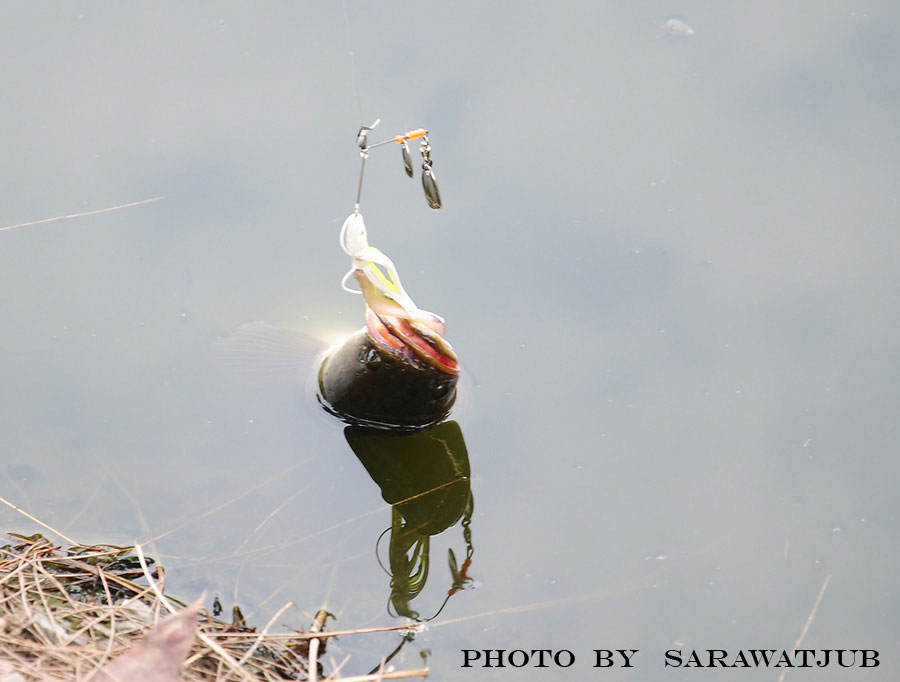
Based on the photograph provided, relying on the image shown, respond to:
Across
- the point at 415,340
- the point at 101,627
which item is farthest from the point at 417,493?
the point at 101,627

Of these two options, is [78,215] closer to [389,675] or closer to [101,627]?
[101,627]

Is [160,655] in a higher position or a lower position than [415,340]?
lower

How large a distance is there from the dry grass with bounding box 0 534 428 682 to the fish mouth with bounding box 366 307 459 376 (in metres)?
0.60

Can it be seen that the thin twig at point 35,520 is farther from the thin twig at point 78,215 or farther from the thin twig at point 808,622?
the thin twig at point 808,622

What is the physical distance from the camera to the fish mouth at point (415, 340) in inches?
87.2

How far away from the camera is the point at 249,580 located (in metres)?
2.04

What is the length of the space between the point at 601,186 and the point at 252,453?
3.86 feet

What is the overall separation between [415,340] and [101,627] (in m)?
0.87

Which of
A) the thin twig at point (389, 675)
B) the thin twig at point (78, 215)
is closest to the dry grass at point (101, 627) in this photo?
the thin twig at point (389, 675)

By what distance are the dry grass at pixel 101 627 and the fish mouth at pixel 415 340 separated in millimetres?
596

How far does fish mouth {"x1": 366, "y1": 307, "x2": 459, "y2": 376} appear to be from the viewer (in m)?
2.21

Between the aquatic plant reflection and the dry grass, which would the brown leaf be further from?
the aquatic plant reflection

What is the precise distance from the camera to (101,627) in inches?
→ 71.5

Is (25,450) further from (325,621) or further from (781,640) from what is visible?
(781,640)
